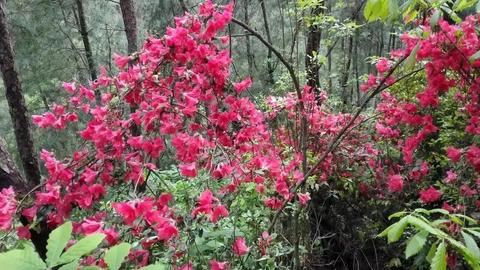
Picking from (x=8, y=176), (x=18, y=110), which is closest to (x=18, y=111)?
(x=18, y=110)

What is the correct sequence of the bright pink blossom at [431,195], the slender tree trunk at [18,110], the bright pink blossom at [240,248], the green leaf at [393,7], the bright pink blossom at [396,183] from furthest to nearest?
the slender tree trunk at [18,110] → the bright pink blossom at [396,183] → the bright pink blossom at [431,195] → the bright pink blossom at [240,248] → the green leaf at [393,7]

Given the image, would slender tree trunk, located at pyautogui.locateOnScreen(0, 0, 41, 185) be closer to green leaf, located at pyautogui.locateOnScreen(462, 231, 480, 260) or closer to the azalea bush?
the azalea bush

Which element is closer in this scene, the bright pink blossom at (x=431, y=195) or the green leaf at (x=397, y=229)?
the green leaf at (x=397, y=229)

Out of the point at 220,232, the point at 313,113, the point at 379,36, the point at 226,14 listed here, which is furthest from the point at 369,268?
the point at 379,36

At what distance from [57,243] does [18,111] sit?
3.00 meters

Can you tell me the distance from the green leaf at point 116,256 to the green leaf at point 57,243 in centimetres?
10

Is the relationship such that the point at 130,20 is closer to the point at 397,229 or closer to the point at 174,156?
the point at 174,156

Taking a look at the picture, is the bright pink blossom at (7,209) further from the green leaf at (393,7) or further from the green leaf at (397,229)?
the green leaf at (393,7)

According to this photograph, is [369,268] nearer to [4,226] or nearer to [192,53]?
[192,53]

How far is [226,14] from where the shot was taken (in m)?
1.97

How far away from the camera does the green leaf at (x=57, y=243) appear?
88 cm

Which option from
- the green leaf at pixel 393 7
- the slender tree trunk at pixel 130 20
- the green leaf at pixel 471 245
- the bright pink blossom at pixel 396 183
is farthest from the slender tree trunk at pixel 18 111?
the green leaf at pixel 471 245

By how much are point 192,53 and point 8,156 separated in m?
1.30

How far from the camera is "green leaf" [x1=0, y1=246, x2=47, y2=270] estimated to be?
83 cm
